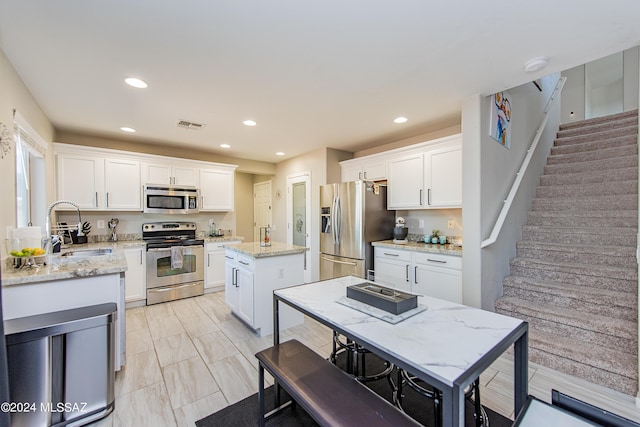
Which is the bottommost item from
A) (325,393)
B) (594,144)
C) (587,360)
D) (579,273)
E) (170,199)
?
(587,360)

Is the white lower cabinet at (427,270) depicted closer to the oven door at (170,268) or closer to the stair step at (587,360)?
the stair step at (587,360)

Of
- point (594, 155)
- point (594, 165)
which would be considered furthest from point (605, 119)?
point (594, 165)

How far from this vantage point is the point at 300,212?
527cm

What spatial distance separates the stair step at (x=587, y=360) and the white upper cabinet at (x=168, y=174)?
489 centimetres

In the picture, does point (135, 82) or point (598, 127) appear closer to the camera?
point (135, 82)

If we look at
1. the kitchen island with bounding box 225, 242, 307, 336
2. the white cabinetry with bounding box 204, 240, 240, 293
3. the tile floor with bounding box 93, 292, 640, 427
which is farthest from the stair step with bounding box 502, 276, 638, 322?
the white cabinetry with bounding box 204, 240, 240, 293

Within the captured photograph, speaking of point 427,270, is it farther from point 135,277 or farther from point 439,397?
point 135,277

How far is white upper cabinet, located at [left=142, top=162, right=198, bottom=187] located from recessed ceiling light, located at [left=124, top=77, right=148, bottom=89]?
6.81 feet

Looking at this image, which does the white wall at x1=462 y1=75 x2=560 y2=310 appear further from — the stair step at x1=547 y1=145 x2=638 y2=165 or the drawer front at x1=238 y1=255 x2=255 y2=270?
the drawer front at x1=238 y1=255 x2=255 y2=270

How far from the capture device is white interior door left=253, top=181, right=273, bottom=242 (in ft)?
21.0

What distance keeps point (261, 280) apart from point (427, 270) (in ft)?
6.26

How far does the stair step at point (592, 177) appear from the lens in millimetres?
3250

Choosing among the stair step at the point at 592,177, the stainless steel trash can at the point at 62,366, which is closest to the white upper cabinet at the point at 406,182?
the stair step at the point at 592,177

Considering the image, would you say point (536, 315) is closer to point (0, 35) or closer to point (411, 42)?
point (411, 42)
